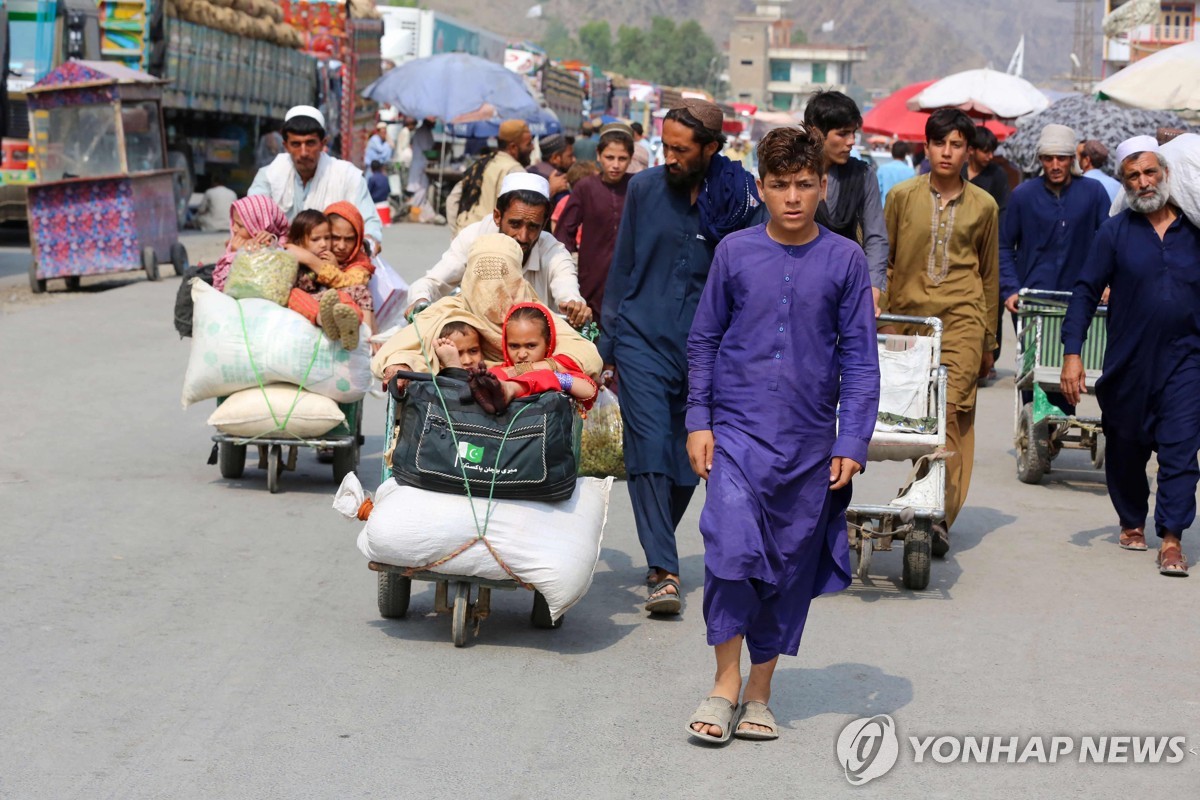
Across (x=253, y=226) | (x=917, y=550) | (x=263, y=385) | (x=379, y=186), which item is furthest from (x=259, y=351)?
(x=379, y=186)

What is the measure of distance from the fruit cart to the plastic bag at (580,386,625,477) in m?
10.2

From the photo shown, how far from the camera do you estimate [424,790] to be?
14.9 ft

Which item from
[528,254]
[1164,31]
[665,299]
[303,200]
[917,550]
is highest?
[1164,31]

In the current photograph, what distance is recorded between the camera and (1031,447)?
10.3m

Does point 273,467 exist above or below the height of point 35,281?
below

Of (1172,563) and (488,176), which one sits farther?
(488,176)

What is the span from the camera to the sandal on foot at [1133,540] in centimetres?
841

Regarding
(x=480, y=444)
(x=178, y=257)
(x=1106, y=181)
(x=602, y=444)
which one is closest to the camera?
(x=480, y=444)

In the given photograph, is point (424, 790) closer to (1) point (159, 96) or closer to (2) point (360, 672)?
(2) point (360, 672)

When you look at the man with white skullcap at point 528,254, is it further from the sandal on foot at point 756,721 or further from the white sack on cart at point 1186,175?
the white sack on cart at point 1186,175

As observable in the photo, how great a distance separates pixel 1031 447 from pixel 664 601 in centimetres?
446

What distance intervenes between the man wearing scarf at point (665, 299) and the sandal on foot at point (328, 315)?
2.15 m

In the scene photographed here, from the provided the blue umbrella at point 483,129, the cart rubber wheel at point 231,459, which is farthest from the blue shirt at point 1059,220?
the blue umbrella at point 483,129

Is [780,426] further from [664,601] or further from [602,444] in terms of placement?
[602,444]
